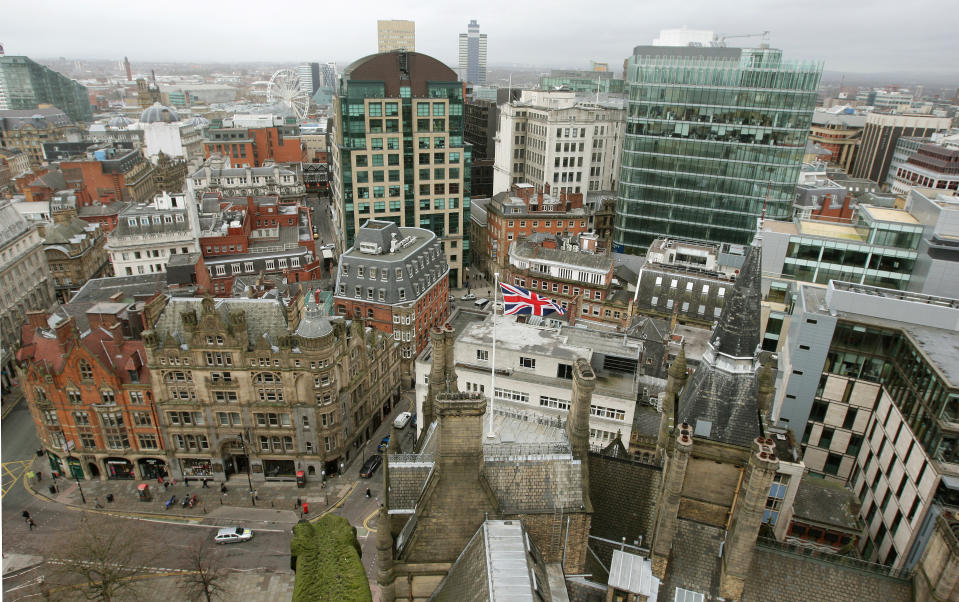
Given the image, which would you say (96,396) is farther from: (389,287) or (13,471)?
(389,287)

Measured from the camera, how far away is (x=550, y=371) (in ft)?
180

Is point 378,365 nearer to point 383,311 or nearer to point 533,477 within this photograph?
point 383,311

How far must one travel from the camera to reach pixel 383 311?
269 ft

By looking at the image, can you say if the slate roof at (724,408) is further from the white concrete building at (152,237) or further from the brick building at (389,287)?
the white concrete building at (152,237)

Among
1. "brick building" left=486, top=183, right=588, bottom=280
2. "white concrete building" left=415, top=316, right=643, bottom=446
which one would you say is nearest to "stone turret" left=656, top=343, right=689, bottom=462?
"white concrete building" left=415, top=316, right=643, bottom=446

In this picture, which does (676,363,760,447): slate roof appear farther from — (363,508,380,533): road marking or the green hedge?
(363,508,380,533): road marking

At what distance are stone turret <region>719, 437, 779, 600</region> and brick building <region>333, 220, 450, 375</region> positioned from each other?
58.6 m

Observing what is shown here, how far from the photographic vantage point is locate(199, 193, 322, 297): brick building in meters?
95.1

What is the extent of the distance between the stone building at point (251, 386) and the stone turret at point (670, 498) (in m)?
38.8

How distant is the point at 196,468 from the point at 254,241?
52.5 metres

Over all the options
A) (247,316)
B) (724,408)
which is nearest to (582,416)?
(724,408)

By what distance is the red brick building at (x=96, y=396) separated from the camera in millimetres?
58594

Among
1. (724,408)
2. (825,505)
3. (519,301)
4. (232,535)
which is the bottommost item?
(232,535)

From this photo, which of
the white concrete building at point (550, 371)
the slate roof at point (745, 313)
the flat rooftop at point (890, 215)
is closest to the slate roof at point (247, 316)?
the white concrete building at point (550, 371)
